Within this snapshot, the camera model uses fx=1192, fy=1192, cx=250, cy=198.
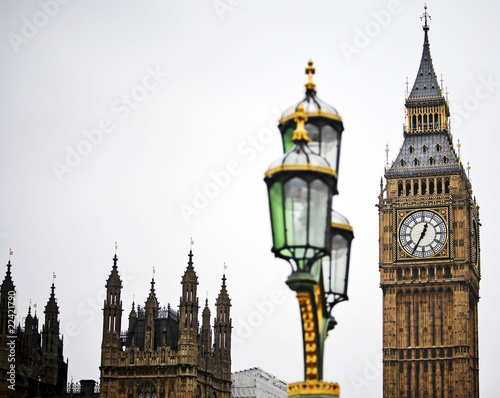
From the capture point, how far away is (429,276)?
120m

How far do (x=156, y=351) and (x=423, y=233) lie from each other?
48380 millimetres

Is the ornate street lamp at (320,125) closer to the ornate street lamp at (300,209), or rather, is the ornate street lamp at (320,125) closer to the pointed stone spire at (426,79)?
the ornate street lamp at (300,209)

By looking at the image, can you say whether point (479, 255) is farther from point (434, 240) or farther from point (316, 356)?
point (316, 356)

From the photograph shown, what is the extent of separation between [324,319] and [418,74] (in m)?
119

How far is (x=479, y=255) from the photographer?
424ft

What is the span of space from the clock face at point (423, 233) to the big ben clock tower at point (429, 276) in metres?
0.10

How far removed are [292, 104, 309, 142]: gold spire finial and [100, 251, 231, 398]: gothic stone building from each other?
209 ft

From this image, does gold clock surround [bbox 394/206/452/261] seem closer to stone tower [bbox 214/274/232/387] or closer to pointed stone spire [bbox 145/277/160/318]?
stone tower [bbox 214/274/232/387]

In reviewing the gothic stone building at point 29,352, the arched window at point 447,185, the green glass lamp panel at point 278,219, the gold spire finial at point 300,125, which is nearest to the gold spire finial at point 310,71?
the gold spire finial at point 300,125

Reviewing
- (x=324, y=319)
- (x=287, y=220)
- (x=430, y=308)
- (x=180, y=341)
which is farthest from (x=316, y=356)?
(x=430, y=308)

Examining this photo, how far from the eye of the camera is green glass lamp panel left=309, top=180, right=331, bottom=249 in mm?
14945

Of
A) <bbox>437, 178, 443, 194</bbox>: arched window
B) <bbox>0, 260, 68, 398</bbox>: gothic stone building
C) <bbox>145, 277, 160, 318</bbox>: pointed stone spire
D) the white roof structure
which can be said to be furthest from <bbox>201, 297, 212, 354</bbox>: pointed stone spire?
<bbox>437, 178, 443, 194</bbox>: arched window

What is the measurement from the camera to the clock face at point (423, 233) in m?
121

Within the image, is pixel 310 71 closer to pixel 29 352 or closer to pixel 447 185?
pixel 29 352
